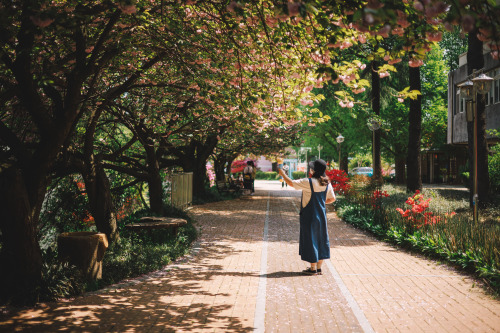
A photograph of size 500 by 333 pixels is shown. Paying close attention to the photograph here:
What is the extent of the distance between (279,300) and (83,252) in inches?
126

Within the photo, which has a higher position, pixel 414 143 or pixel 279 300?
pixel 414 143

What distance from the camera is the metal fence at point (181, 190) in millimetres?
18336

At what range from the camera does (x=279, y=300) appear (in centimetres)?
657

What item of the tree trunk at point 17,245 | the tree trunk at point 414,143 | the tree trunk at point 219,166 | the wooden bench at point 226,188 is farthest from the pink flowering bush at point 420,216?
the tree trunk at point 219,166

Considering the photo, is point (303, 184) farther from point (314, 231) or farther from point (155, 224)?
point (155, 224)

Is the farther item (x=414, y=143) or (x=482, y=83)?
(x=414, y=143)

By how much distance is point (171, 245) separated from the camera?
33.4ft

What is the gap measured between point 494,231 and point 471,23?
651cm

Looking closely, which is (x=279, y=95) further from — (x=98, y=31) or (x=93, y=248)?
(x=93, y=248)

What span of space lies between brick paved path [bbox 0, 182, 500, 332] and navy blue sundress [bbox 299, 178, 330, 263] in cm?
41

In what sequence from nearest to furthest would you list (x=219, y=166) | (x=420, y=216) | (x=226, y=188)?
(x=420, y=216)
(x=226, y=188)
(x=219, y=166)

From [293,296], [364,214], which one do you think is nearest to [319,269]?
[293,296]

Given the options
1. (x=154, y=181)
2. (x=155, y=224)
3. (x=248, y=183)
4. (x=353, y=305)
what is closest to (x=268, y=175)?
Answer: (x=248, y=183)

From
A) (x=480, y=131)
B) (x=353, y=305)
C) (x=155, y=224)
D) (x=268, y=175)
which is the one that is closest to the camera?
(x=353, y=305)
